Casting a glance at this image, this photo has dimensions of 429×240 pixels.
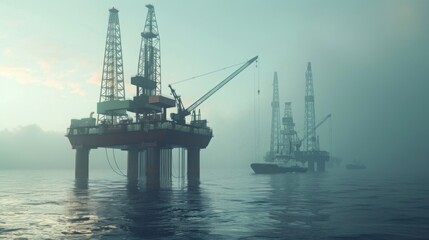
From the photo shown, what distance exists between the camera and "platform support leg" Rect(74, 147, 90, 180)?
100 meters

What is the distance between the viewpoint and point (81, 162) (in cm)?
10194

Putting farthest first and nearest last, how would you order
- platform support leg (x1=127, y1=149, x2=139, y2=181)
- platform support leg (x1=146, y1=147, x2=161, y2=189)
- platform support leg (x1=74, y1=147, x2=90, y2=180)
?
1. platform support leg (x1=127, y1=149, x2=139, y2=181)
2. platform support leg (x1=74, y1=147, x2=90, y2=180)
3. platform support leg (x1=146, y1=147, x2=161, y2=189)

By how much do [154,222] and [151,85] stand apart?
7858 centimetres

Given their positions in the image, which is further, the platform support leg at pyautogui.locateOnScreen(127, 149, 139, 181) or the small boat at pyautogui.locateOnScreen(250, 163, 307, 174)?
the small boat at pyautogui.locateOnScreen(250, 163, 307, 174)

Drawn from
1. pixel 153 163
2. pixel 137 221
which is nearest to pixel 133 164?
pixel 153 163

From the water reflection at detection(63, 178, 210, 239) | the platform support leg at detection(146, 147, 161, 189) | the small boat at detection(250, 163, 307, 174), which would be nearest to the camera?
the water reflection at detection(63, 178, 210, 239)

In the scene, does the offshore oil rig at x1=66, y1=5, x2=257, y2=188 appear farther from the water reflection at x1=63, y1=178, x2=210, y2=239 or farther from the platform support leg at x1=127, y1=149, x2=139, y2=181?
the water reflection at x1=63, y1=178, x2=210, y2=239

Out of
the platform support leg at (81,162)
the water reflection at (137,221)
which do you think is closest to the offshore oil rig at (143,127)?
the platform support leg at (81,162)

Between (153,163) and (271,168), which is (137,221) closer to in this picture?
(153,163)

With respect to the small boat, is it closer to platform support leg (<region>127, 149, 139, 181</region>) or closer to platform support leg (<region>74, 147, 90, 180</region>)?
platform support leg (<region>127, 149, 139, 181</region>)

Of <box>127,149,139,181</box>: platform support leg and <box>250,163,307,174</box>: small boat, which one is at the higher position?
<box>127,149,139,181</box>: platform support leg

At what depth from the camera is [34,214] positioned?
30.8 metres

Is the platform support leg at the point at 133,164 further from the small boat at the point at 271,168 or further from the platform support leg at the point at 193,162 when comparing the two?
the small boat at the point at 271,168

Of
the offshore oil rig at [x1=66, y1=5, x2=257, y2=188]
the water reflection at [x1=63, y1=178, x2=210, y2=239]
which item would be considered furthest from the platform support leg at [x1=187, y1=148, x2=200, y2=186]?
the water reflection at [x1=63, y1=178, x2=210, y2=239]
